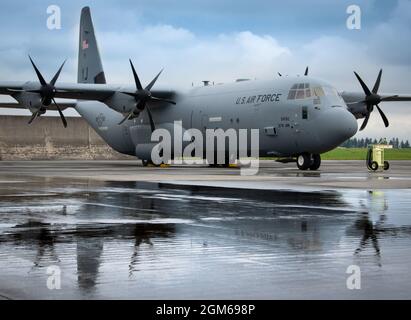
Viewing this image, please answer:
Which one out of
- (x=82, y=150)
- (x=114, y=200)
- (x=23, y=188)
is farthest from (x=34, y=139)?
(x=114, y=200)

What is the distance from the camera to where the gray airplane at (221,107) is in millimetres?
35719

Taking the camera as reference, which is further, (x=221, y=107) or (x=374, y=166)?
(x=221, y=107)

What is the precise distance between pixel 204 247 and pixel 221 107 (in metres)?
32.0

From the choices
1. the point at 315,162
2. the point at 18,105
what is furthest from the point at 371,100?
the point at 18,105

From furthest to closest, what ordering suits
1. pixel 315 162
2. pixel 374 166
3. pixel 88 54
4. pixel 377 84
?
pixel 88 54 < pixel 377 84 < pixel 374 166 < pixel 315 162

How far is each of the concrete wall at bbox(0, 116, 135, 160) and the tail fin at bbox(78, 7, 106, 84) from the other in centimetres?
2362

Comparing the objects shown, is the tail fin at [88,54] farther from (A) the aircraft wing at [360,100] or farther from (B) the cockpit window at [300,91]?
(B) the cockpit window at [300,91]

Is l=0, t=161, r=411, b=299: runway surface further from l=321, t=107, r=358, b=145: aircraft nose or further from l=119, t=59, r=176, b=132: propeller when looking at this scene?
l=119, t=59, r=176, b=132: propeller

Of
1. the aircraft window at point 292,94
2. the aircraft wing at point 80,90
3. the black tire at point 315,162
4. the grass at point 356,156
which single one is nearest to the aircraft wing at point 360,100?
the black tire at point 315,162

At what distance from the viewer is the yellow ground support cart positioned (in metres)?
39.0

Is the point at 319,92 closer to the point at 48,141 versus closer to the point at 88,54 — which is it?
the point at 88,54

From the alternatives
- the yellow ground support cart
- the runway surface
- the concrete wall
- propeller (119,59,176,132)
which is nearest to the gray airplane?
propeller (119,59,176,132)

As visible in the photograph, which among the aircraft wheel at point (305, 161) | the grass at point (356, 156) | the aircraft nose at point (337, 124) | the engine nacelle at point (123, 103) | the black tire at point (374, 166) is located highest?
the engine nacelle at point (123, 103)

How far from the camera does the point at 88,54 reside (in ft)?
172
